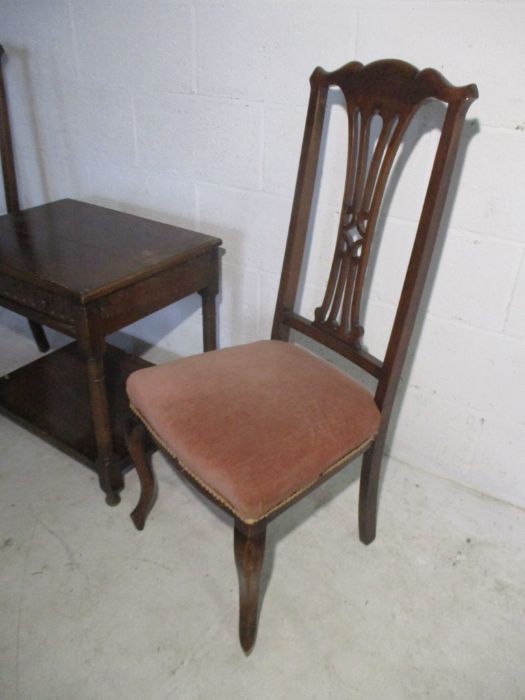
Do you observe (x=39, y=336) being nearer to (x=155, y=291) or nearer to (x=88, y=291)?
(x=155, y=291)

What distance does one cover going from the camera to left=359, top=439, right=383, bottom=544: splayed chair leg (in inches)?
47.7

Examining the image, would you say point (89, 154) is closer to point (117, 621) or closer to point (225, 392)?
point (225, 392)

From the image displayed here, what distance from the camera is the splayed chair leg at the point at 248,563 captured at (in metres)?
0.97

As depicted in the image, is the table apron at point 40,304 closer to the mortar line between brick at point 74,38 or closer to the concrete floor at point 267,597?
the concrete floor at point 267,597

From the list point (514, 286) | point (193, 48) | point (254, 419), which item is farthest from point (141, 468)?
point (193, 48)

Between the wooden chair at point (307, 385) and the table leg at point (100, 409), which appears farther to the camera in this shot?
the table leg at point (100, 409)

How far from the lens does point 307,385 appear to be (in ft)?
3.80

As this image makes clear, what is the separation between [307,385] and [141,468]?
460 mm

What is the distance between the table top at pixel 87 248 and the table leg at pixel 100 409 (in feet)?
0.36

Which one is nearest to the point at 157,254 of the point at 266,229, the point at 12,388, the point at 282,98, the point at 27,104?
the point at 266,229

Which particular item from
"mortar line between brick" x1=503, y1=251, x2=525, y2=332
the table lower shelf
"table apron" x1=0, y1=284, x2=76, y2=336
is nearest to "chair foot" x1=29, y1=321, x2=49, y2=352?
the table lower shelf

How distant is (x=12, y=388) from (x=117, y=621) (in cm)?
91

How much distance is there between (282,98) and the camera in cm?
135

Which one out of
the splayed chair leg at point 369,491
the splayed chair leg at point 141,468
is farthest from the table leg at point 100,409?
the splayed chair leg at point 369,491
